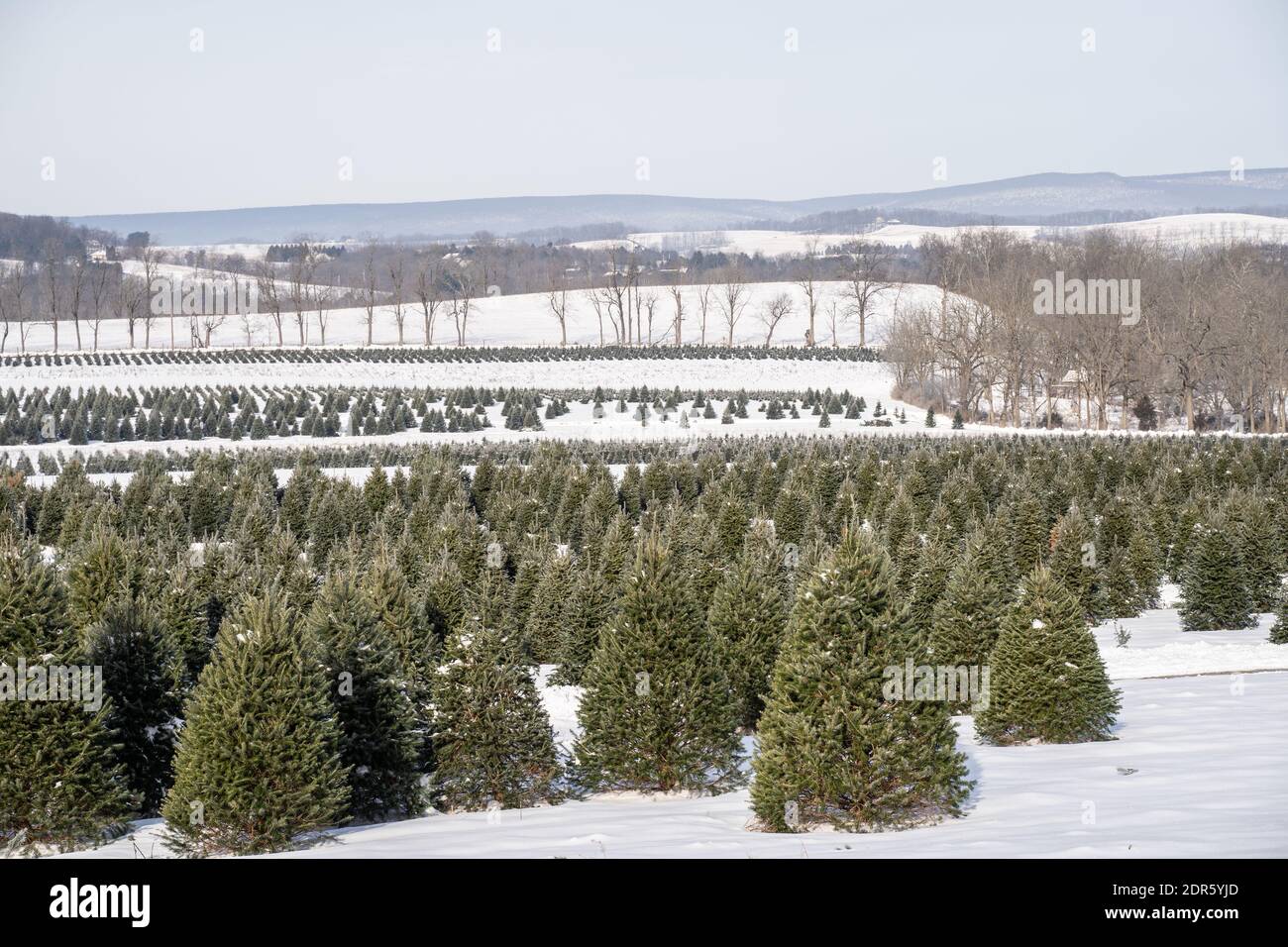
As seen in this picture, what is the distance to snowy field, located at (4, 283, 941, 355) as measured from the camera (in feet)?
357

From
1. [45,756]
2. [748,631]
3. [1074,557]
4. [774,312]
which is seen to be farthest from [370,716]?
[774,312]

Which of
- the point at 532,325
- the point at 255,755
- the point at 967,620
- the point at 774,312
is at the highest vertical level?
the point at 774,312

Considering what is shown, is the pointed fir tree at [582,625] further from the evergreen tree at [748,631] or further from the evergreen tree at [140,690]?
the evergreen tree at [140,690]

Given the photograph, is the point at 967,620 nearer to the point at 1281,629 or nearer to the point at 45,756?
the point at 1281,629

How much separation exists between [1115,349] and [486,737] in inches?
2340

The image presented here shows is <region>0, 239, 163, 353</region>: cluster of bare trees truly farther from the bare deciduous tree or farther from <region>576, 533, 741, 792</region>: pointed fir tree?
<region>576, 533, 741, 792</region>: pointed fir tree

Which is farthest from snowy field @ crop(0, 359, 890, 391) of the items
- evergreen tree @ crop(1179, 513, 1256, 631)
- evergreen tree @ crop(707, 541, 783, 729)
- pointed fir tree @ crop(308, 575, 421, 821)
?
pointed fir tree @ crop(308, 575, 421, 821)

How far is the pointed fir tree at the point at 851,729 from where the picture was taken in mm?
9164

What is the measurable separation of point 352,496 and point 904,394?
4512 centimetres

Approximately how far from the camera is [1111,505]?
2652 centimetres

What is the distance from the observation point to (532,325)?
4569 inches

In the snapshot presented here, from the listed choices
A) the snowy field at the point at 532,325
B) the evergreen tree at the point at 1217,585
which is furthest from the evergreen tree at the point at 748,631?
the snowy field at the point at 532,325

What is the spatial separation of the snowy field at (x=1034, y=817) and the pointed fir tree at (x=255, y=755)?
404mm
